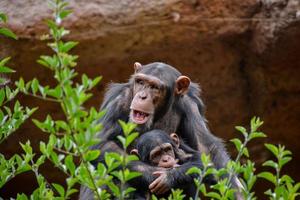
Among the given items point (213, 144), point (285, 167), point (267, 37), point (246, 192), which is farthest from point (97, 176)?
point (285, 167)

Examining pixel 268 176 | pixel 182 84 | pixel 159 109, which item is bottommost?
pixel 159 109

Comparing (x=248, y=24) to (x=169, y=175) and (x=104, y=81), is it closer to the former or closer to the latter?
(x=104, y=81)

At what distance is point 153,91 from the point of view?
7.14m

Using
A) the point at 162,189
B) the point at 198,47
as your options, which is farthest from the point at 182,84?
the point at 198,47

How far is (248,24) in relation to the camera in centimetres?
972

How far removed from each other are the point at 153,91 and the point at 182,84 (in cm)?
29

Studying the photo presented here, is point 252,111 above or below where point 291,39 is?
below

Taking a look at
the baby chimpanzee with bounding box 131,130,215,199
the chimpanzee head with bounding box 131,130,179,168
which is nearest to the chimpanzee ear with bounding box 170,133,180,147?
the baby chimpanzee with bounding box 131,130,215,199

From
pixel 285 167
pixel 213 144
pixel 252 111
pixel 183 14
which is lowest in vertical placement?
pixel 285 167

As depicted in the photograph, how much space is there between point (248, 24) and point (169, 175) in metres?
3.63

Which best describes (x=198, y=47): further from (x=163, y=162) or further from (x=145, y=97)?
(x=163, y=162)

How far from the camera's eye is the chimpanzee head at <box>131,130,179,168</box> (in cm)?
657

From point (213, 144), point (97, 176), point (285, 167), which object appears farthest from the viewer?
point (285, 167)

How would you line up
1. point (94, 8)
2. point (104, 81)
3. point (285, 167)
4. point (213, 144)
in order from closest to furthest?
point (213, 144) < point (94, 8) < point (104, 81) < point (285, 167)
